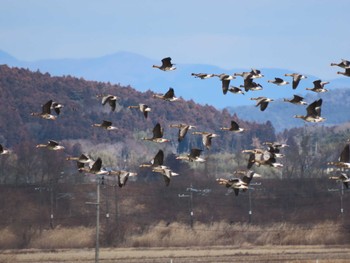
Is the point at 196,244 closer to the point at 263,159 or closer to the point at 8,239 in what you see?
the point at 8,239

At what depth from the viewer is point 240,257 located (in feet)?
288

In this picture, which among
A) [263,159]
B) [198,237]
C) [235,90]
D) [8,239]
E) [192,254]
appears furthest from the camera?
[198,237]

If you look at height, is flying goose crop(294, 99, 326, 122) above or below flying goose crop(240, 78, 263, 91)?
below

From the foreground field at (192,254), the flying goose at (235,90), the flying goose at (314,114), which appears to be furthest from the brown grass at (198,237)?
the flying goose at (314,114)

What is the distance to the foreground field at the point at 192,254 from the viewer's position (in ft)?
278

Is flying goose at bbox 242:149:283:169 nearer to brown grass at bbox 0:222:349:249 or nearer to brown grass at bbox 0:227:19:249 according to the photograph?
brown grass at bbox 0:222:349:249

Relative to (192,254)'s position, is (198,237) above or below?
above

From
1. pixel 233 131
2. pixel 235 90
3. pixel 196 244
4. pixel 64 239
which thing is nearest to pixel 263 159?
pixel 233 131

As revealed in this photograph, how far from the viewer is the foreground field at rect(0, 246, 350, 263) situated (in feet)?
278

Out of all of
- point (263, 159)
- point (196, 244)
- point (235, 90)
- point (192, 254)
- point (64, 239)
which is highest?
point (235, 90)

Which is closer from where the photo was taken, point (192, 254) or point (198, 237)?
point (192, 254)

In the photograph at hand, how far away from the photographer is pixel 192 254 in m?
94.1

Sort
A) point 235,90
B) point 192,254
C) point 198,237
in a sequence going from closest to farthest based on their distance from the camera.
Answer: point 235,90 < point 192,254 < point 198,237

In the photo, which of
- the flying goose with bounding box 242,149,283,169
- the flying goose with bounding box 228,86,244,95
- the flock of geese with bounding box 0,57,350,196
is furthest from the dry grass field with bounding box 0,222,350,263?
the flock of geese with bounding box 0,57,350,196
